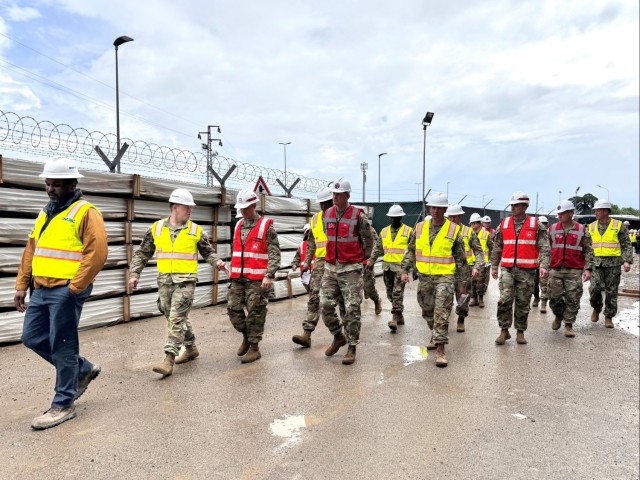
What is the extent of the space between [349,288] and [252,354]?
1.32 metres

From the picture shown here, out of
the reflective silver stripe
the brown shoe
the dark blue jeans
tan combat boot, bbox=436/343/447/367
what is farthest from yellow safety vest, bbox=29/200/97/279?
the brown shoe

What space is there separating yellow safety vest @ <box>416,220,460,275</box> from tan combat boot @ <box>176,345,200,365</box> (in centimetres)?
285

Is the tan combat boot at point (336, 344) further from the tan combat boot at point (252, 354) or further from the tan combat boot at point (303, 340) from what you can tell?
the tan combat boot at point (252, 354)

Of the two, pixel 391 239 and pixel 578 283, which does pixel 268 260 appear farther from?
pixel 578 283

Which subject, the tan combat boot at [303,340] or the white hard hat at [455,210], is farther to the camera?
the white hard hat at [455,210]

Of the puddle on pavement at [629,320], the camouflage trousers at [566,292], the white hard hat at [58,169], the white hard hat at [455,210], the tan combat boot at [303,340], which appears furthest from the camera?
the white hard hat at [455,210]

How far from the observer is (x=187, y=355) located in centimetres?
531

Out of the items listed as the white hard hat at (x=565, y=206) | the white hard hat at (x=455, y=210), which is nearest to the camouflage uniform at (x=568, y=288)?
the white hard hat at (x=565, y=206)

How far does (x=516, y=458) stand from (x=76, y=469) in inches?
114

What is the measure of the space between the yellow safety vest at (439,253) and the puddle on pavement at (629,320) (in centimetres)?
389

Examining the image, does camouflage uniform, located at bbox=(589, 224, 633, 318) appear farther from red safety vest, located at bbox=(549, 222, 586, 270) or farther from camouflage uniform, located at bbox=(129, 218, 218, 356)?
camouflage uniform, located at bbox=(129, 218, 218, 356)

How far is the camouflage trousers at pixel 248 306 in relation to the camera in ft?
17.3

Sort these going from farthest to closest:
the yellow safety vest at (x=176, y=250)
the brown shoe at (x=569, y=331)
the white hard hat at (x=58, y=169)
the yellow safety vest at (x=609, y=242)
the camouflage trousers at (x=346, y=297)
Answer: the yellow safety vest at (x=609, y=242)
the brown shoe at (x=569, y=331)
the camouflage trousers at (x=346, y=297)
the yellow safety vest at (x=176, y=250)
the white hard hat at (x=58, y=169)

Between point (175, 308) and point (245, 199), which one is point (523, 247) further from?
point (175, 308)
